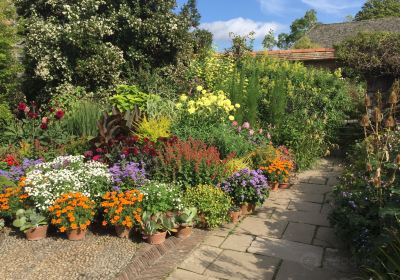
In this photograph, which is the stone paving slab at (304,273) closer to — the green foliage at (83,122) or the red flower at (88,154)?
the red flower at (88,154)

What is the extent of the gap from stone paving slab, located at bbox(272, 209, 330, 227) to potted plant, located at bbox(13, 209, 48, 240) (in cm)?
283

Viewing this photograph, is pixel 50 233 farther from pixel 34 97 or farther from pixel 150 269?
pixel 34 97

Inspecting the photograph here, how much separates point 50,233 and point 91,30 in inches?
218

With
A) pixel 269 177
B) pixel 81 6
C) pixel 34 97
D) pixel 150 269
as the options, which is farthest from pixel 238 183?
pixel 34 97

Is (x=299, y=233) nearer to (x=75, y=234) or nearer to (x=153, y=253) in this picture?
(x=153, y=253)

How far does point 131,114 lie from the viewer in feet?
20.6

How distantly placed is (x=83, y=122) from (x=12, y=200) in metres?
2.54

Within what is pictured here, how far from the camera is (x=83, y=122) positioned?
6590 mm

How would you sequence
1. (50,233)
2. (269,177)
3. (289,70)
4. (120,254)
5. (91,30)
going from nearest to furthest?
1. (120,254)
2. (50,233)
3. (269,177)
4. (91,30)
5. (289,70)

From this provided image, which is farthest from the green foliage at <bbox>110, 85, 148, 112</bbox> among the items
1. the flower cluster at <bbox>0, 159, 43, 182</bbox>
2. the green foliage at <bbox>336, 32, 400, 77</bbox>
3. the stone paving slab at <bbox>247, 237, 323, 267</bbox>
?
the green foliage at <bbox>336, 32, 400, 77</bbox>

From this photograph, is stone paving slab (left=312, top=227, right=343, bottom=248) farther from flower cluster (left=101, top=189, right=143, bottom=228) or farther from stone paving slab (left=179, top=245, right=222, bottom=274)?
flower cluster (left=101, top=189, right=143, bottom=228)

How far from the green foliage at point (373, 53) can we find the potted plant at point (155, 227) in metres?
8.47

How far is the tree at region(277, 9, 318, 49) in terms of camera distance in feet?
175

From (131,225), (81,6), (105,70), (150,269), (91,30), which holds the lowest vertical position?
(150,269)
